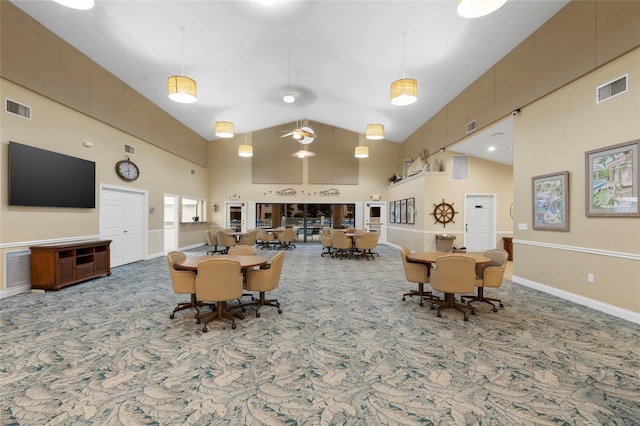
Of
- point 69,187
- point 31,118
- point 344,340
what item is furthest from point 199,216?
point 344,340

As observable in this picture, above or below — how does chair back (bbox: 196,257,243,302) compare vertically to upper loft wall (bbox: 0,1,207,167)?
below

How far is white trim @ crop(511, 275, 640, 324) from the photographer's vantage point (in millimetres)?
3688

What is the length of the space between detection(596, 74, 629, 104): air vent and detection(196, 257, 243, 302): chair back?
18.4 ft

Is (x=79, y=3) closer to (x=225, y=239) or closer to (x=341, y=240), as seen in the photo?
(x=341, y=240)

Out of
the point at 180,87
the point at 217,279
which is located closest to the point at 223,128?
the point at 180,87

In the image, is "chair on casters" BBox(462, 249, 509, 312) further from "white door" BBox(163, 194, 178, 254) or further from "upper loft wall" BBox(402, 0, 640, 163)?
"white door" BBox(163, 194, 178, 254)

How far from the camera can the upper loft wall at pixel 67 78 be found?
15.5ft

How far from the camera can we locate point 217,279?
342 cm

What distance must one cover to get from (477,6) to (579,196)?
11.4 ft

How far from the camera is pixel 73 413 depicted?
1.98m

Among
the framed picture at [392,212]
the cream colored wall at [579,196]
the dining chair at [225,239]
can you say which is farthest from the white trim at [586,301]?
the dining chair at [225,239]

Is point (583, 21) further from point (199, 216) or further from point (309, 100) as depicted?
point (199, 216)

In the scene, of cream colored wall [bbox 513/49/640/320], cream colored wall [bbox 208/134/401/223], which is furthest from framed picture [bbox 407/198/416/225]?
cream colored wall [bbox 513/49/640/320]

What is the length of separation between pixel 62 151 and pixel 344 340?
22.2 feet
